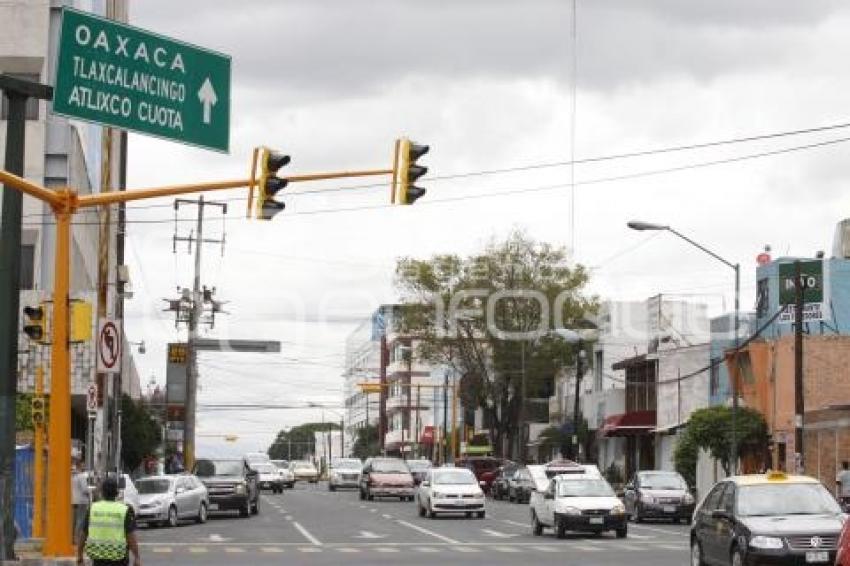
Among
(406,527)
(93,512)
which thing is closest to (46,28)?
(406,527)

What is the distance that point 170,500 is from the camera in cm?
4203

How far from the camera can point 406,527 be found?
138ft

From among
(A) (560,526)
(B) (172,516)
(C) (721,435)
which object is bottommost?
(B) (172,516)

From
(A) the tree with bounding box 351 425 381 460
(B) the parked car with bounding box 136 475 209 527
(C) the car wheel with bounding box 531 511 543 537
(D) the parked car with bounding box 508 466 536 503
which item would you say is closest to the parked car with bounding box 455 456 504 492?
(D) the parked car with bounding box 508 466 536 503

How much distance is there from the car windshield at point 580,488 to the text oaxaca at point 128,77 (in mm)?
20689

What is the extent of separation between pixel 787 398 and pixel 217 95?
38935mm

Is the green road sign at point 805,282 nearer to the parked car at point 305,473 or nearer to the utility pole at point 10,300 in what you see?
the utility pole at point 10,300

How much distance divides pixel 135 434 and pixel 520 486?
15965 mm

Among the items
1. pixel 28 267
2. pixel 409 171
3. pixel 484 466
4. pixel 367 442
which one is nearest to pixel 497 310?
pixel 484 466

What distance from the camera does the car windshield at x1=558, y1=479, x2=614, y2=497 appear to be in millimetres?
36906

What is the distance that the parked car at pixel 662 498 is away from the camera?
4572 cm

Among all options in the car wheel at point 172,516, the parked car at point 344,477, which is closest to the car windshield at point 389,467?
the parked car at point 344,477

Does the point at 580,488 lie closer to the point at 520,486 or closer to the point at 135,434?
the point at 520,486

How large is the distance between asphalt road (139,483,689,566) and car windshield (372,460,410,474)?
42.9ft
